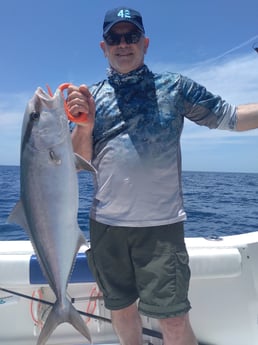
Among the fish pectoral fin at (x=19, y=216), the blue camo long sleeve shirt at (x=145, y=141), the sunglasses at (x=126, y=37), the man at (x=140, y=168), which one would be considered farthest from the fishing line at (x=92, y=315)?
the sunglasses at (x=126, y=37)

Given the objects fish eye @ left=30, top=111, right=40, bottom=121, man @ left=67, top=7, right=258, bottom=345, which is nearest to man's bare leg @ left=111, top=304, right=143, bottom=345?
man @ left=67, top=7, right=258, bottom=345

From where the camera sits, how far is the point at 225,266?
323cm

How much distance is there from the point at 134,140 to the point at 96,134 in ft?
1.00

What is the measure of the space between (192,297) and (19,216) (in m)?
1.92

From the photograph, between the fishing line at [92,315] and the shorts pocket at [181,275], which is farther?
the fishing line at [92,315]

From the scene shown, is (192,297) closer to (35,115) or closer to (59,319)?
(59,319)

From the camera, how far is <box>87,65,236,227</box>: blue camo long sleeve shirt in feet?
8.31

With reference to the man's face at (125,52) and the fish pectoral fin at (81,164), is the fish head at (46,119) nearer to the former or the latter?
the fish pectoral fin at (81,164)

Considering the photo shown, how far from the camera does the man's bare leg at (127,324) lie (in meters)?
2.82

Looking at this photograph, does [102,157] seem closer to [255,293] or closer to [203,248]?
[203,248]

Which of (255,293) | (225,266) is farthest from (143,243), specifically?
(255,293)

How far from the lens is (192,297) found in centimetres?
352

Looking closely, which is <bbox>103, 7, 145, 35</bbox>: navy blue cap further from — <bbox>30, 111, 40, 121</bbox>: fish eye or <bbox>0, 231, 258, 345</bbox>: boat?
<bbox>0, 231, 258, 345</bbox>: boat

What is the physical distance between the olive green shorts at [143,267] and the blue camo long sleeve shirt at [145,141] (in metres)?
0.10
